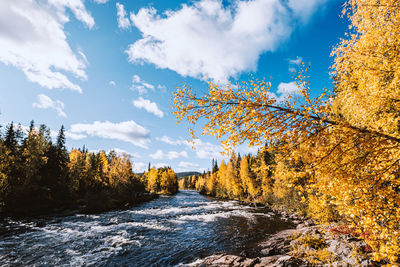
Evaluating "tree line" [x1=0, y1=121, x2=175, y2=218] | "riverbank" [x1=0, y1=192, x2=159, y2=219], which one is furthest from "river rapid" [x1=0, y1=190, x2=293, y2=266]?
"tree line" [x1=0, y1=121, x2=175, y2=218]

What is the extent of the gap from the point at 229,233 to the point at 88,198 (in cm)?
2646

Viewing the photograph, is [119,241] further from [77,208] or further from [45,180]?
[45,180]

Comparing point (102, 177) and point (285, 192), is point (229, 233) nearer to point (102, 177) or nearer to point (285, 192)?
point (285, 192)

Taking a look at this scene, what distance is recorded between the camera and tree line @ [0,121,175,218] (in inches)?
1006

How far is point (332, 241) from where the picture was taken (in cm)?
1060

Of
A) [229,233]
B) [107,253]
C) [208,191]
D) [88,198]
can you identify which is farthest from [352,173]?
[208,191]

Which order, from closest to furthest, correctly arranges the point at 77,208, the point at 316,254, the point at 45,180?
the point at 316,254
the point at 77,208
the point at 45,180

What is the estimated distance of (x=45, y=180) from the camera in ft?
114

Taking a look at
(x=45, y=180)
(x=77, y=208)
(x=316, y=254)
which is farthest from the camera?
(x=45, y=180)

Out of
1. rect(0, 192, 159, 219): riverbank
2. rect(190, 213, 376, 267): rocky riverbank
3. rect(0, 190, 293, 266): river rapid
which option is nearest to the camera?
rect(190, 213, 376, 267): rocky riverbank

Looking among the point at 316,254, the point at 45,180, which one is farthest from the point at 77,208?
the point at 316,254

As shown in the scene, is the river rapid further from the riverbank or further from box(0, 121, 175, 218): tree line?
box(0, 121, 175, 218): tree line

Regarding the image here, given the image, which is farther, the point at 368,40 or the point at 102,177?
the point at 102,177

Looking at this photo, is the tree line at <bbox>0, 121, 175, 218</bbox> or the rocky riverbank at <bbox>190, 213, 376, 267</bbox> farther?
the tree line at <bbox>0, 121, 175, 218</bbox>
